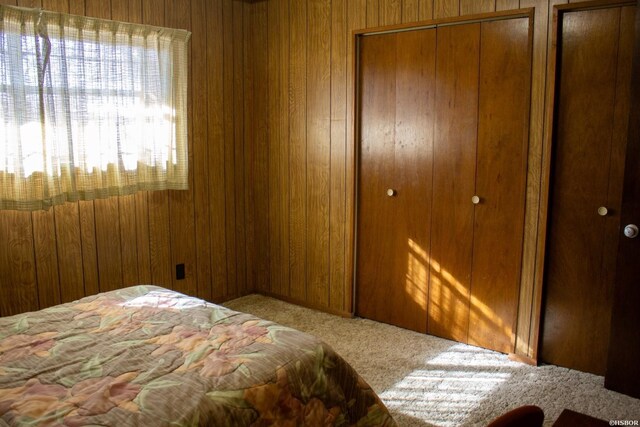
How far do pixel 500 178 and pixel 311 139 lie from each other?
1.41 m

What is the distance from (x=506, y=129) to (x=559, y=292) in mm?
964

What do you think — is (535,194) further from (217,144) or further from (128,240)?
(128,240)

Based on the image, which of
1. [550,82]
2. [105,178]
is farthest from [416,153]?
[105,178]

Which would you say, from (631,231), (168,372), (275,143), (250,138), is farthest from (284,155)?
(168,372)

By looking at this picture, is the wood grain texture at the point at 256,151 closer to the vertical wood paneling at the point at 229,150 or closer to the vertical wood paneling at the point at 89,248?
the vertical wood paneling at the point at 229,150

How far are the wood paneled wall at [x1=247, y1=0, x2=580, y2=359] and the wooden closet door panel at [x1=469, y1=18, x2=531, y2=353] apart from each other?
43 centimetres

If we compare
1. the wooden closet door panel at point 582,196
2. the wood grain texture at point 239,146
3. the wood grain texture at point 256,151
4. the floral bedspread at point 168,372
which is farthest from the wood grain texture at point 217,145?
the wooden closet door panel at point 582,196

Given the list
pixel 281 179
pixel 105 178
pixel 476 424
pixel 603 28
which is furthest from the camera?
pixel 281 179

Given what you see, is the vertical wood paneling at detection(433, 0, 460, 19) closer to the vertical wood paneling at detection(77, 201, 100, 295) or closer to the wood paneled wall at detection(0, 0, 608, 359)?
the wood paneled wall at detection(0, 0, 608, 359)

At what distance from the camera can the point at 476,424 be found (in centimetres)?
255

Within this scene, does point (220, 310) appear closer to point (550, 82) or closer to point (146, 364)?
point (146, 364)

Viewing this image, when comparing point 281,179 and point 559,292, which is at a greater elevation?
point 281,179

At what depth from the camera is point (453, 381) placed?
297 cm

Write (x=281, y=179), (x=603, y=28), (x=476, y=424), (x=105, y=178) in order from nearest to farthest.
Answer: (x=476, y=424)
(x=603, y=28)
(x=105, y=178)
(x=281, y=179)
